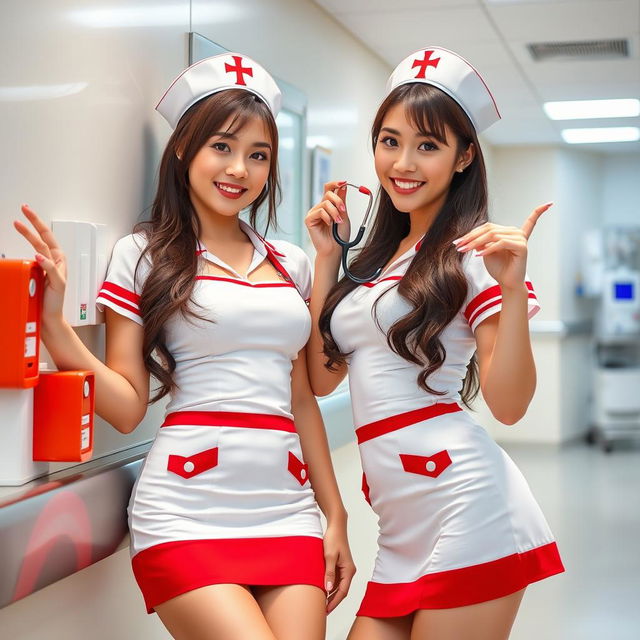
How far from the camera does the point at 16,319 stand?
5.49 feet

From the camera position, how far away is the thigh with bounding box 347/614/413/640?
83.4 inches

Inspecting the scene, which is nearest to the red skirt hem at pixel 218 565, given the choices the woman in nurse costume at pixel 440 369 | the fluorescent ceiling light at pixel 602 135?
the woman in nurse costume at pixel 440 369

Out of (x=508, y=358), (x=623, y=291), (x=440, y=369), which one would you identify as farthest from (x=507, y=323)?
(x=623, y=291)

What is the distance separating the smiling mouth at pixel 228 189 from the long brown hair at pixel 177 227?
9 cm

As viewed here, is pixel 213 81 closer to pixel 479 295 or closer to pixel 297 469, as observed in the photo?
pixel 479 295

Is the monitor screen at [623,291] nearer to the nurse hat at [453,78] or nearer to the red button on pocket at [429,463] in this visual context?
the nurse hat at [453,78]

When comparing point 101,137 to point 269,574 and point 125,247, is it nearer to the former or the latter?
point 125,247

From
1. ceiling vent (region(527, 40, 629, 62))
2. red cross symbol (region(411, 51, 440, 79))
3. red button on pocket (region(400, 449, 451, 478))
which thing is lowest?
red button on pocket (region(400, 449, 451, 478))

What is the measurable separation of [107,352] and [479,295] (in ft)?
2.72

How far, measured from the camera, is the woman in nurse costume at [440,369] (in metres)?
2.01

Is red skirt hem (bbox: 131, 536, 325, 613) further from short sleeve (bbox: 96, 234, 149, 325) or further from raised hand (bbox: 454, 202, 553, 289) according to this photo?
raised hand (bbox: 454, 202, 553, 289)

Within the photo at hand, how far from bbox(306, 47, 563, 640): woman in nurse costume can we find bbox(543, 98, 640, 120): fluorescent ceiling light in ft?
15.2

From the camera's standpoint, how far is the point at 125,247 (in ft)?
6.91

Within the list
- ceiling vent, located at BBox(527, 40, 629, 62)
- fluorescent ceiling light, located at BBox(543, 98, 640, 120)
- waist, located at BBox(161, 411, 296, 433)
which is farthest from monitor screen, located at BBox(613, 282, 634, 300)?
waist, located at BBox(161, 411, 296, 433)
